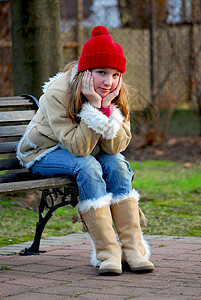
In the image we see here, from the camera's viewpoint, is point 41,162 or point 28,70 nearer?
point 41,162

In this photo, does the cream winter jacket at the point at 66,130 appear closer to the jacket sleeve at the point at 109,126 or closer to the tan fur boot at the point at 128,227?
the jacket sleeve at the point at 109,126

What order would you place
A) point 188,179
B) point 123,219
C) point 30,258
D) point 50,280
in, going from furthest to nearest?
1. point 188,179
2. point 30,258
3. point 123,219
4. point 50,280

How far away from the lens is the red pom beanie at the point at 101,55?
10.8ft

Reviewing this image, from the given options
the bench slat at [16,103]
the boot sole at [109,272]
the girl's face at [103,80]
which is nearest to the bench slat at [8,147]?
the bench slat at [16,103]

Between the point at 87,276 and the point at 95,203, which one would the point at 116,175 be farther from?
the point at 87,276

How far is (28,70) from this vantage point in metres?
5.30

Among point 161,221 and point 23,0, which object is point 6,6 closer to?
point 23,0

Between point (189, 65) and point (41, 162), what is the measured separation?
267 inches

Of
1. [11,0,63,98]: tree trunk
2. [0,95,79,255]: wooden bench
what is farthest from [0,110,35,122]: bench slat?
[11,0,63,98]: tree trunk

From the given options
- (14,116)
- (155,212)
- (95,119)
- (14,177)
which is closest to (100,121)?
(95,119)

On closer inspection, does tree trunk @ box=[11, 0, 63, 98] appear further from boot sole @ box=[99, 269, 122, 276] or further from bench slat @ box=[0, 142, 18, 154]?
boot sole @ box=[99, 269, 122, 276]

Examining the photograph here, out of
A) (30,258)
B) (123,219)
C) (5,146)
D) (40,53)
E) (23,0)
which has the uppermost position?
(23,0)

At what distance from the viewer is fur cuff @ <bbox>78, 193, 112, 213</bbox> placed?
10.4ft

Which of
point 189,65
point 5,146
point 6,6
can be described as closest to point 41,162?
point 5,146
